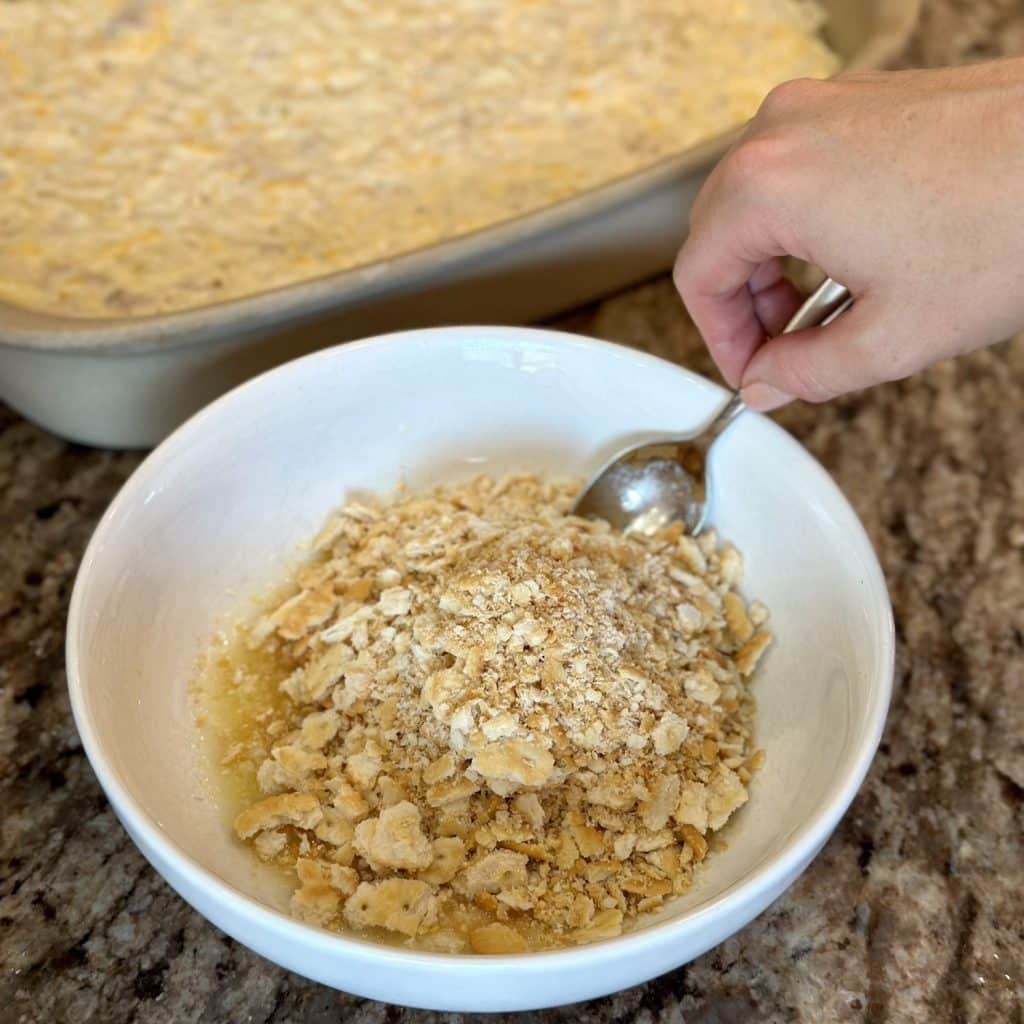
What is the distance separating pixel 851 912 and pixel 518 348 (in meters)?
0.48

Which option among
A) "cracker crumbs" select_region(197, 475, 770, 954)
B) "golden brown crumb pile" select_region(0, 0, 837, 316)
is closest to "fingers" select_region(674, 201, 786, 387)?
"cracker crumbs" select_region(197, 475, 770, 954)

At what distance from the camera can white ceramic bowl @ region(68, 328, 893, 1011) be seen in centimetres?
58

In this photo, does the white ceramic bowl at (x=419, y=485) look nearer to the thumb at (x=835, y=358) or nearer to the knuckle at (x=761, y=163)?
the thumb at (x=835, y=358)

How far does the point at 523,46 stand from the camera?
1290mm

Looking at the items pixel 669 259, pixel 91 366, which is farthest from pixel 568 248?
pixel 91 366

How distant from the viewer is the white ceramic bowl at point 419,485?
58 cm

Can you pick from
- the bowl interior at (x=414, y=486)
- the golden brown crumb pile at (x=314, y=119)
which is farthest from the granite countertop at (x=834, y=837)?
the golden brown crumb pile at (x=314, y=119)

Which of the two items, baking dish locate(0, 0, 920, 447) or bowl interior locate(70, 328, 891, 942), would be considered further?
baking dish locate(0, 0, 920, 447)

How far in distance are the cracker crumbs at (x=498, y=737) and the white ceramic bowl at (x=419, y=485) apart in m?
0.03

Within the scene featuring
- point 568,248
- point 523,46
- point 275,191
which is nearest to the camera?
point 568,248

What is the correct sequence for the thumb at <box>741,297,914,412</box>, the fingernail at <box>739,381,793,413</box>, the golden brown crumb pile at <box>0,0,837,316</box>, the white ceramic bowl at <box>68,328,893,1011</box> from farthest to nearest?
the golden brown crumb pile at <box>0,0,837,316</box>, the fingernail at <box>739,381,793,413</box>, the thumb at <box>741,297,914,412</box>, the white ceramic bowl at <box>68,328,893,1011</box>

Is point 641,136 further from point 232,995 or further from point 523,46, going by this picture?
point 232,995

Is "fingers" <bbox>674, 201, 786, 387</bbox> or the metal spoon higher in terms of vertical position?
"fingers" <bbox>674, 201, 786, 387</bbox>

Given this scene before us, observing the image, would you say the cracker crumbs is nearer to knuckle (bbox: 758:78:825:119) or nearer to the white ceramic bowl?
the white ceramic bowl
